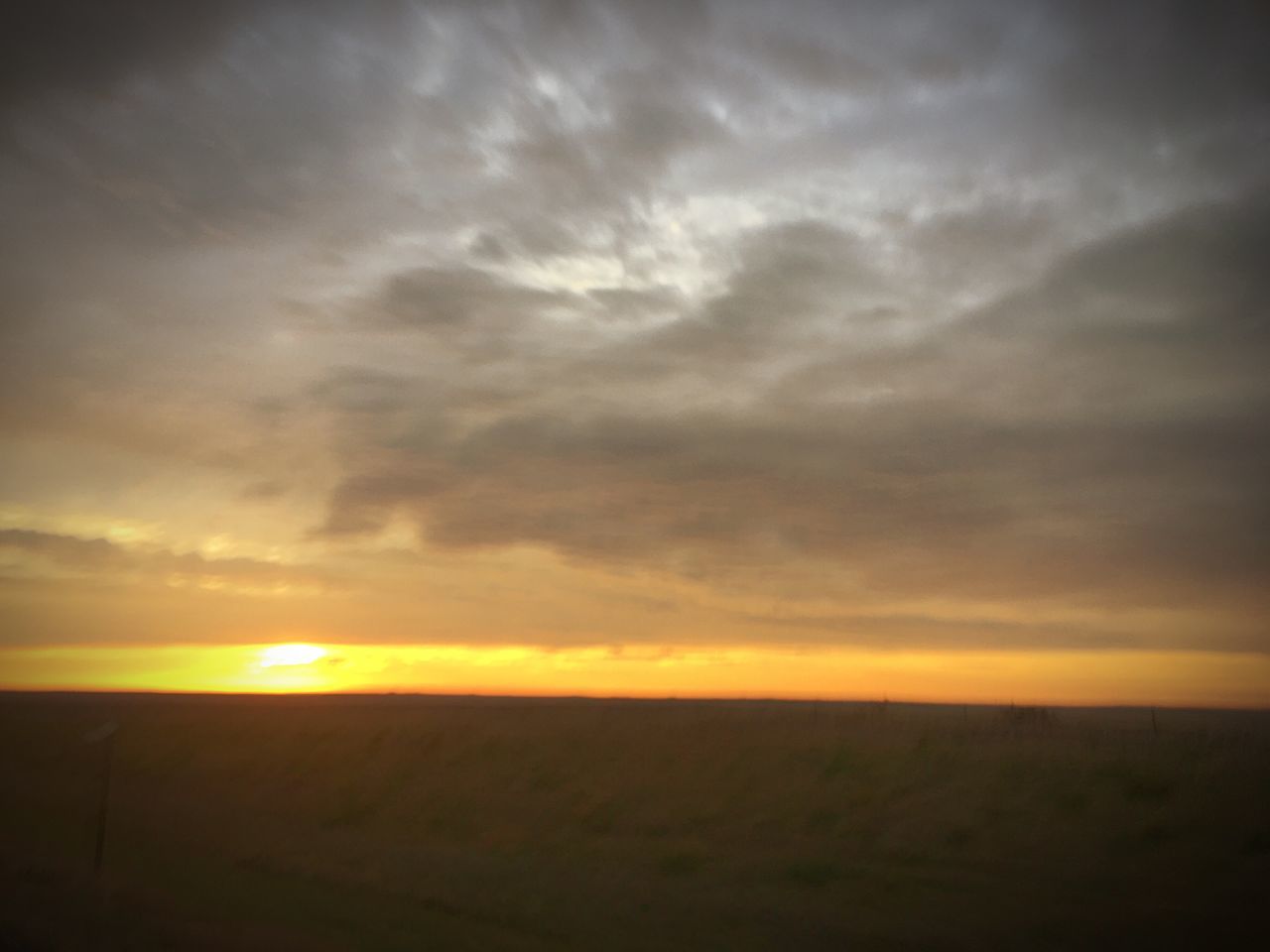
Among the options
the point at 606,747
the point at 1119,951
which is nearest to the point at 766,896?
the point at 1119,951

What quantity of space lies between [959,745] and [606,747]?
14045 millimetres

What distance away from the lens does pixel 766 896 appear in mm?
21016

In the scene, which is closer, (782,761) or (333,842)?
(333,842)

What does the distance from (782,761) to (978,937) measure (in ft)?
58.0

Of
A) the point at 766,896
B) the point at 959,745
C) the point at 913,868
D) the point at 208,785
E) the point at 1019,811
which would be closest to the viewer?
the point at 766,896

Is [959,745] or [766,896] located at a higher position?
[959,745]

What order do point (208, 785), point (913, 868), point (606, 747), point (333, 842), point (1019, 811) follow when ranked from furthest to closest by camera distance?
point (208, 785) → point (606, 747) → point (333, 842) → point (1019, 811) → point (913, 868)

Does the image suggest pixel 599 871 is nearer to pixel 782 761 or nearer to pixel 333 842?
pixel 333 842

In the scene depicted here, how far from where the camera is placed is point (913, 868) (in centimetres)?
2302

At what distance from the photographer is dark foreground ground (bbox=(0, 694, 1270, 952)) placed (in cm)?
1761

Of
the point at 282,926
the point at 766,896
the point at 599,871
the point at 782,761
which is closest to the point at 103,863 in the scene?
the point at 282,926

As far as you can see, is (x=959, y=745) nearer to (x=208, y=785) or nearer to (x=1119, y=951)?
(x=1119, y=951)

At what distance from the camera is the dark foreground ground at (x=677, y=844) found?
17609 millimetres

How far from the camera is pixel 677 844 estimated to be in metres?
27.4
